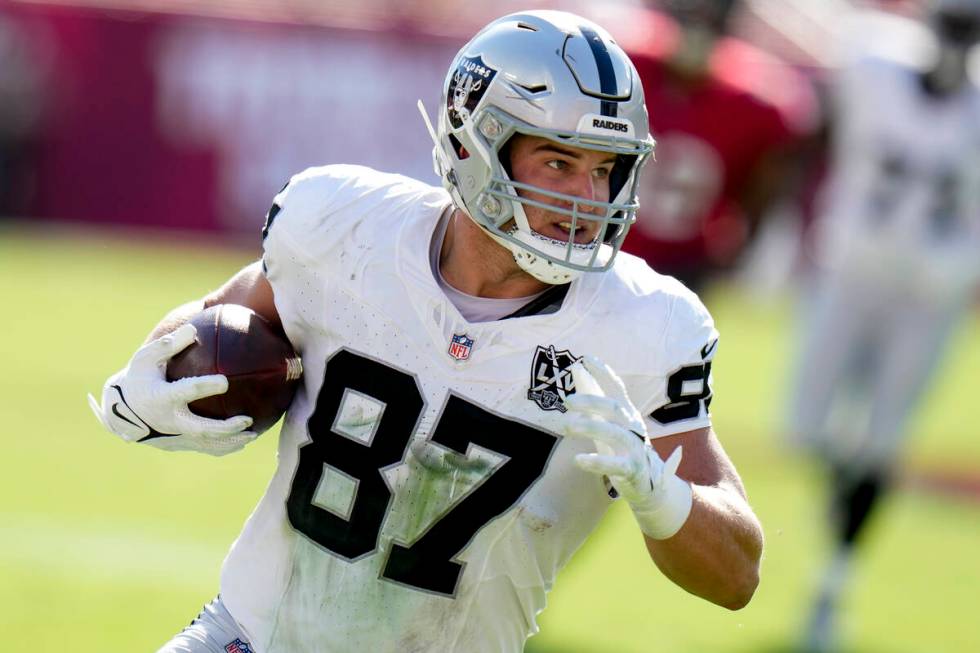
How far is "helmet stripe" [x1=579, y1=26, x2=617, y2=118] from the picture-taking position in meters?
2.87

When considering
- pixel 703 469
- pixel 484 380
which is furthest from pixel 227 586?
pixel 703 469

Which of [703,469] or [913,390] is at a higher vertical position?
A: [703,469]

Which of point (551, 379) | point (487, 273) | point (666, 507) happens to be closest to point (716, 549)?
point (666, 507)

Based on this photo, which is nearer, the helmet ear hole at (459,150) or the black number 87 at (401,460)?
the black number 87 at (401,460)

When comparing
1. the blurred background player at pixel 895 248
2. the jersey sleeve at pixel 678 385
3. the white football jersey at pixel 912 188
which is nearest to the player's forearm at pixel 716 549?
the jersey sleeve at pixel 678 385

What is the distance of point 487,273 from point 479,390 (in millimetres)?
241

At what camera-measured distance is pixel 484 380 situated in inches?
113

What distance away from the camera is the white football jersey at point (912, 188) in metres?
6.03

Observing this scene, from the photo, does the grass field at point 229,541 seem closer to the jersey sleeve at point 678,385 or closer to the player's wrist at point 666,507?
the jersey sleeve at point 678,385

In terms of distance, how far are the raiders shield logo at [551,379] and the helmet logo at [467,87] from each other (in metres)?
0.48

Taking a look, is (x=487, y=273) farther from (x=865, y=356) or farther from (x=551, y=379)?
(x=865, y=356)

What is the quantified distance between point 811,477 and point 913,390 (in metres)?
2.18

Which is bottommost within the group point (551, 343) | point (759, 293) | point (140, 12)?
point (759, 293)

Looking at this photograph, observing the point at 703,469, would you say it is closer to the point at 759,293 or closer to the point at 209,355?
the point at 209,355
